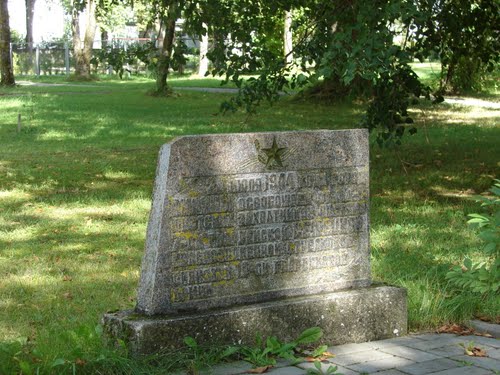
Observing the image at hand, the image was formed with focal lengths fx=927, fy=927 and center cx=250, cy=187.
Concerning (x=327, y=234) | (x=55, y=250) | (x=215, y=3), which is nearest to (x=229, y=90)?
(x=215, y=3)

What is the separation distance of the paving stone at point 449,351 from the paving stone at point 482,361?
7 cm

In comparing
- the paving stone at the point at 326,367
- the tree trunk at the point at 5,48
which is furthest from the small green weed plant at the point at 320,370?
the tree trunk at the point at 5,48

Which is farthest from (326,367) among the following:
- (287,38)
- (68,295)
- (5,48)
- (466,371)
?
(287,38)

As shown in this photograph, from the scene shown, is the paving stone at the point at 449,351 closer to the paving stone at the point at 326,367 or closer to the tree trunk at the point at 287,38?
the paving stone at the point at 326,367

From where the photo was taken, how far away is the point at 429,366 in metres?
5.31

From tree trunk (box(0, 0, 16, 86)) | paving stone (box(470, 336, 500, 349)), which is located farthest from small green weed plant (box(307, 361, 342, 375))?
tree trunk (box(0, 0, 16, 86))

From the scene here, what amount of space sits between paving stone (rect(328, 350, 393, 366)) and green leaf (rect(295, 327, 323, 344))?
17cm

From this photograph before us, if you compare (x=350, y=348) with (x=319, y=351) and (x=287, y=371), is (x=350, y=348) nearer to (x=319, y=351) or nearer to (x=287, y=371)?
(x=319, y=351)

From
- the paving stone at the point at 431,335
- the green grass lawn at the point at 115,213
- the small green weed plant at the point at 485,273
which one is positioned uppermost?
the small green weed plant at the point at 485,273

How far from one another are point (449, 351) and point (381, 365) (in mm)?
559

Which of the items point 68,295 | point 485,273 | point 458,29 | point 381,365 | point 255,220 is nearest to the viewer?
point 381,365

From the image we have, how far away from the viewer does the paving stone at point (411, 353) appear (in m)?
5.49

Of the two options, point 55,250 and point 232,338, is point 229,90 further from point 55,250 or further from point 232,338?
point 232,338

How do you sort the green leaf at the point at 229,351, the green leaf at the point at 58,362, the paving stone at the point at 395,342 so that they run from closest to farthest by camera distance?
1. the green leaf at the point at 58,362
2. the green leaf at the point at 229,351
3. the paving stone at the point at 395,342
